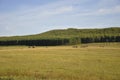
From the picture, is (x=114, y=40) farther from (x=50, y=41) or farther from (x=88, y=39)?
(x=50, y=41)

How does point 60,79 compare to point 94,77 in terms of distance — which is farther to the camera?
point 94,77

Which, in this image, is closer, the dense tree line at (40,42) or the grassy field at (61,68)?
the grassy field at (61,68)

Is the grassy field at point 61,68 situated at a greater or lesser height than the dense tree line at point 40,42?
lesser

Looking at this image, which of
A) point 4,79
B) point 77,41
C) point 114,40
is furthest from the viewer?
point 77,41

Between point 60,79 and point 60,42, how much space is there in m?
119

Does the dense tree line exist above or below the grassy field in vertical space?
above

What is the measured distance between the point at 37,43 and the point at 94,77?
123 m

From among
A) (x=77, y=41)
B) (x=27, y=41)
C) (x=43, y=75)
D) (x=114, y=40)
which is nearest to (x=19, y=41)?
(x=27, y=41)

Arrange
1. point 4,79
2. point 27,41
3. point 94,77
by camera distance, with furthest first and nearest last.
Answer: point 27,41
point 94,77
point 4,79

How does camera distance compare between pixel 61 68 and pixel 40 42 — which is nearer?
pixel 61 68

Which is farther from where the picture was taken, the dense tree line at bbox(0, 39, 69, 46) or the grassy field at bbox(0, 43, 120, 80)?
the dense tree line at bbox(0, 39, 69, 46)

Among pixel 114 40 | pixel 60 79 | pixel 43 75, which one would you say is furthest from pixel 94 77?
pixel 114 40

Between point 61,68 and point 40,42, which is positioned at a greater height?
point 40,42

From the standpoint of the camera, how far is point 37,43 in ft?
478
